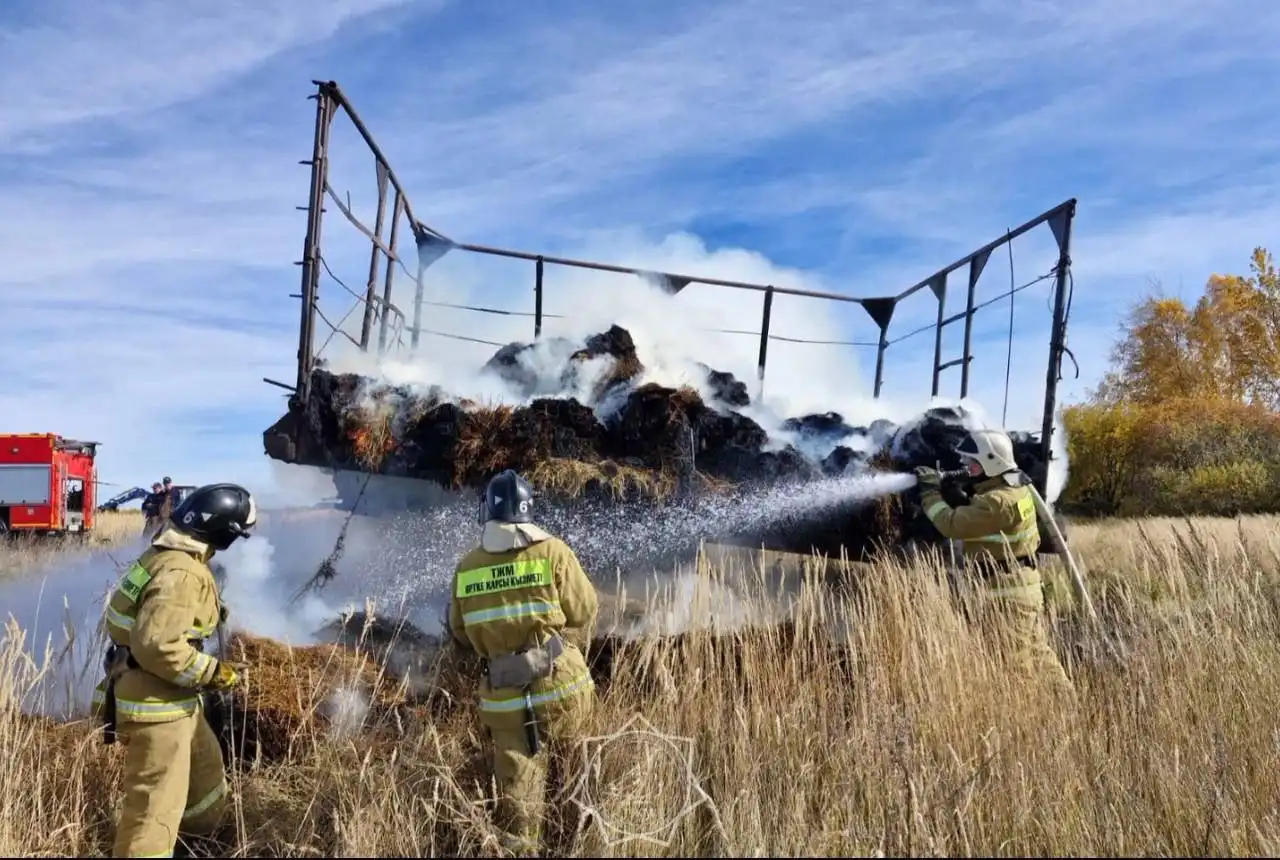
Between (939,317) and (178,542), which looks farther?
(939,317)

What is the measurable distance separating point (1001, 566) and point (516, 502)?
10.2 ft

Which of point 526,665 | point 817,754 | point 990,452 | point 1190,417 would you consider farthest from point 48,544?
point 1190,417

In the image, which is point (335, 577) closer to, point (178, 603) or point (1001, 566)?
point (178, 603)

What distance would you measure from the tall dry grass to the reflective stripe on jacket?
35.3 feet

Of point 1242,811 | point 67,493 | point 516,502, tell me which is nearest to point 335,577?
point 516,502

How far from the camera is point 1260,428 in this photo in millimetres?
27359

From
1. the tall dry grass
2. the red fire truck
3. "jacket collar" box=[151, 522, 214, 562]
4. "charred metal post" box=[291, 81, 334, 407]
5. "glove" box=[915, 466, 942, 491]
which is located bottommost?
the tall dry grass

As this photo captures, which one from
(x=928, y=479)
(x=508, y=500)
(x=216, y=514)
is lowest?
(x=216, y=514)

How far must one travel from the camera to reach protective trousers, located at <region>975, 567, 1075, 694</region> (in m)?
4.36

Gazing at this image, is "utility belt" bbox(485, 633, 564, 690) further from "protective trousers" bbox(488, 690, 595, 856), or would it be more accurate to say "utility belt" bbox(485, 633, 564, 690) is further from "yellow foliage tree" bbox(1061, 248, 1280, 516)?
"yellow foliage tree" bbox(1061, 248, 1280, 516)

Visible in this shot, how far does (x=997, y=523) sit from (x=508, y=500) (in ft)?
9.71

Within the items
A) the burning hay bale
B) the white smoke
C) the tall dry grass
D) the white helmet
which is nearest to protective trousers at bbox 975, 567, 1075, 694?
the white helmet

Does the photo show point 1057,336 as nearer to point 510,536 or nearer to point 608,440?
point 608,440

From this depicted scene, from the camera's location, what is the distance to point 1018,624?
5074 mm
